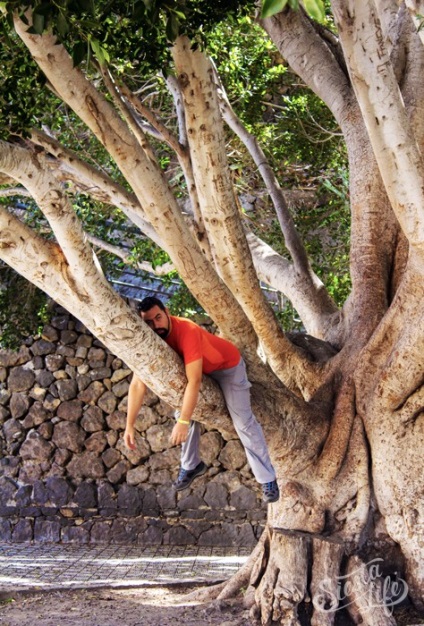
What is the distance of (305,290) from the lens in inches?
289

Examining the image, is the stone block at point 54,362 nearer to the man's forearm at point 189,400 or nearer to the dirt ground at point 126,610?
the dirt ground at point 126,610

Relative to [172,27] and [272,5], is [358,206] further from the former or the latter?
[272,5]

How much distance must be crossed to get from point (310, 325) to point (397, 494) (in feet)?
6.41

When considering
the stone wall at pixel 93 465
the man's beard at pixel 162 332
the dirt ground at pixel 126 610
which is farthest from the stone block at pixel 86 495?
the man's beard at pixel 162 332

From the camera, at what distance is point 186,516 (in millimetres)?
10977

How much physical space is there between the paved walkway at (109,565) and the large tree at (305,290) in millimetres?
A: 2069

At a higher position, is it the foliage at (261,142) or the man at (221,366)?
the foliage at (261,142)

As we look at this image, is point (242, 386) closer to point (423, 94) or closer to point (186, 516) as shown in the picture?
point (423, 94)

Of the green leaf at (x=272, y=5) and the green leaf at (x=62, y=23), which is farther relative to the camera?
the green leaf at (x=62, y=23)

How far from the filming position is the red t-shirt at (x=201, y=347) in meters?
4.99

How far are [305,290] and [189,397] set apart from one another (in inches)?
108

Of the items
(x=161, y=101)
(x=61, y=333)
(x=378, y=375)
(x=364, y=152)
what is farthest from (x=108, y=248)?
(x=378, y=375)

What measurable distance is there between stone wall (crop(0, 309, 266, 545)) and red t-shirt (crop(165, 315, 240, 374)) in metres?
6.03

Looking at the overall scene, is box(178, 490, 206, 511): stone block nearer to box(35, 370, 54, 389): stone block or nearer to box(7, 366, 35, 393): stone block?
box(35, 370, 54, 389): stone block
